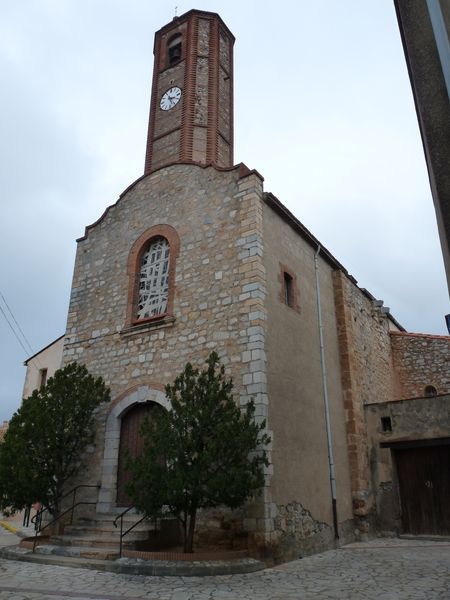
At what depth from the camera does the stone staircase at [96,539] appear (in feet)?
25.1

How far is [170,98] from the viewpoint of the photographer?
48.3ft

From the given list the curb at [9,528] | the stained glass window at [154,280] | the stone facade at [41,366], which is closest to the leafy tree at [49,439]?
the stained glass window at [154,280]

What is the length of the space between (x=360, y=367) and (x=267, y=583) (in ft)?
24.7

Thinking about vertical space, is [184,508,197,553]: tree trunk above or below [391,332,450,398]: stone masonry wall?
below

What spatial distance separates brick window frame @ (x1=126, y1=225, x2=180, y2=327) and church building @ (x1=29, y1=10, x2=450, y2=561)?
31mm

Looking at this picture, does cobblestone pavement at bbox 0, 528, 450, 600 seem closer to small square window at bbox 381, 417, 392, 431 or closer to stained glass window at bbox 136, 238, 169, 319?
small square window at bbox 381, 417, 392, 431

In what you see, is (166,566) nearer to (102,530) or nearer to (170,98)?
(102,530)

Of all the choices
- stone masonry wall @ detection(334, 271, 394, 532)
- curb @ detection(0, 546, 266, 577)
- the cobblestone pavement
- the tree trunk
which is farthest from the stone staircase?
stone masonry wall @ detection(334, 271, 394, 532)

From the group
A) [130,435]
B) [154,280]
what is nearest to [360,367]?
[154,280]

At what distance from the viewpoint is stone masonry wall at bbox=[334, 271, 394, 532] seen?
1130 cm

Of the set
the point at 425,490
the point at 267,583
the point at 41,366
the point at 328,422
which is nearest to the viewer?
the point at 267,583

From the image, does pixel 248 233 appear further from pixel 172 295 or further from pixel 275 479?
pixel 275 479

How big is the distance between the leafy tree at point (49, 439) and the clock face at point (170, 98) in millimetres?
8536

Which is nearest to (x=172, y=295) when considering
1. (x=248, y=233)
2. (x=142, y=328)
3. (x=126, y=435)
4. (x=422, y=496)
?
(x=142, y=328)
